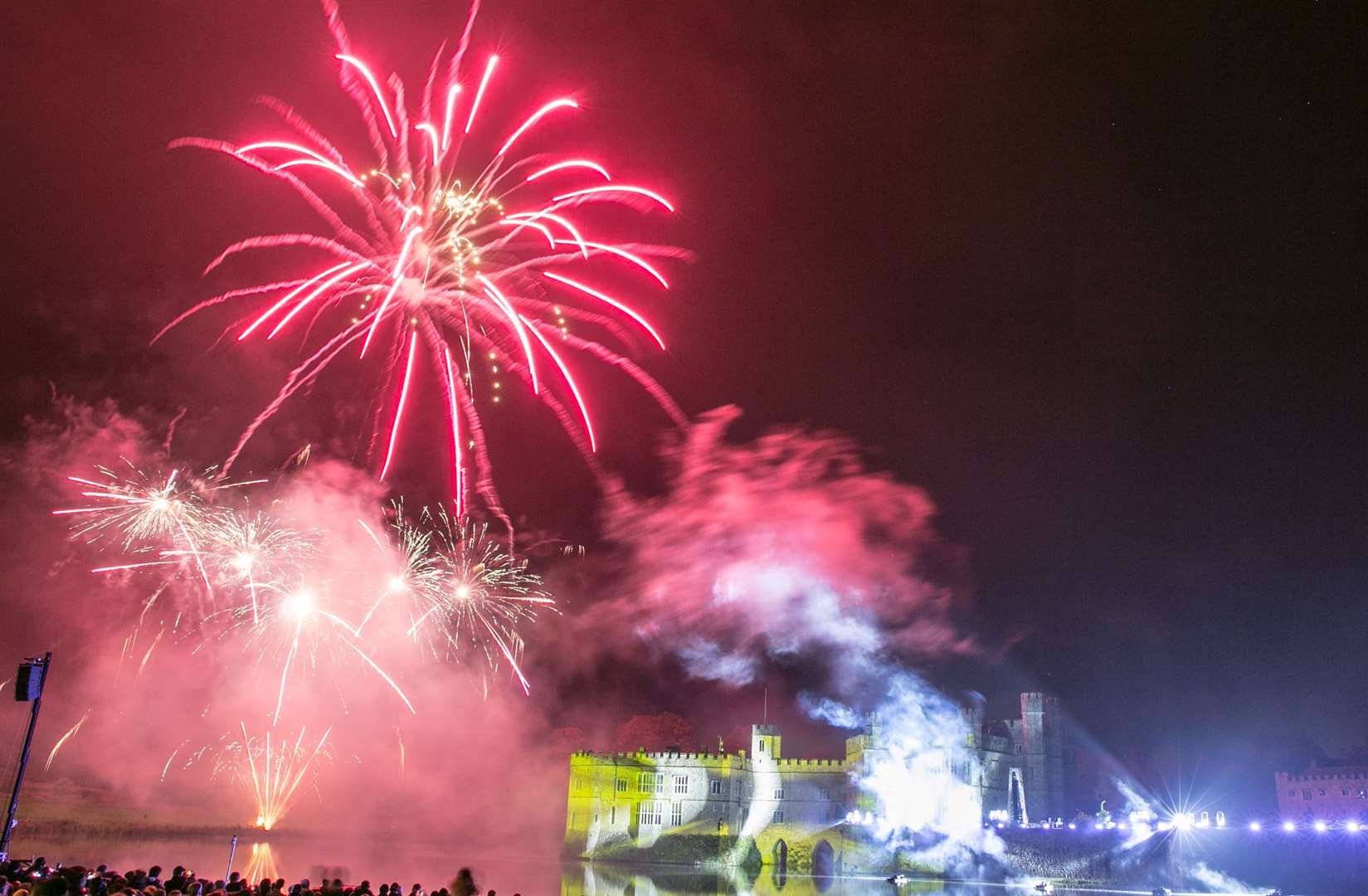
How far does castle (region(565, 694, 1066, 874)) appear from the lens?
55156 millimetres

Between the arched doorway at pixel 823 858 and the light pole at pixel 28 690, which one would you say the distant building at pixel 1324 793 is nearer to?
the arched doorway at pixel 823 858

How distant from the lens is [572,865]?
2092 inches

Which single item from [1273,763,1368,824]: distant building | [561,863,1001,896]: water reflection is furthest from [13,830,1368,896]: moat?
[1273,763,1368,824]: distant building

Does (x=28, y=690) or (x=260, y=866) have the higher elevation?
(x=28, y=690)

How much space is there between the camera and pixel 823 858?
178ft

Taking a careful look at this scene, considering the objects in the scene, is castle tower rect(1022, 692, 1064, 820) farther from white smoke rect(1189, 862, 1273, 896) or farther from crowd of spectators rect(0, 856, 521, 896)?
crowd of spectators rect(0, 856, 521, 896)

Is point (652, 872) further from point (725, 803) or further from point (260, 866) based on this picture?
point (260, 866)

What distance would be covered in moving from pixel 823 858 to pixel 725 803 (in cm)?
618

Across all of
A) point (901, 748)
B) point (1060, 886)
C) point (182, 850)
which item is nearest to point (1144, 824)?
point (1060, 886)

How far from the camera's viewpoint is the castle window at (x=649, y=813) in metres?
55.9

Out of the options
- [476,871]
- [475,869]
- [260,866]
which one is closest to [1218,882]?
[476,871]

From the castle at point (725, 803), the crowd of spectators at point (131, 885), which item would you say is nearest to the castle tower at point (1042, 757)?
the castle at point (725, 803)

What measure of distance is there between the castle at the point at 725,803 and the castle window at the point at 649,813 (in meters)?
0.05

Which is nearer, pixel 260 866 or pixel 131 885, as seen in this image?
pixel 131 885
